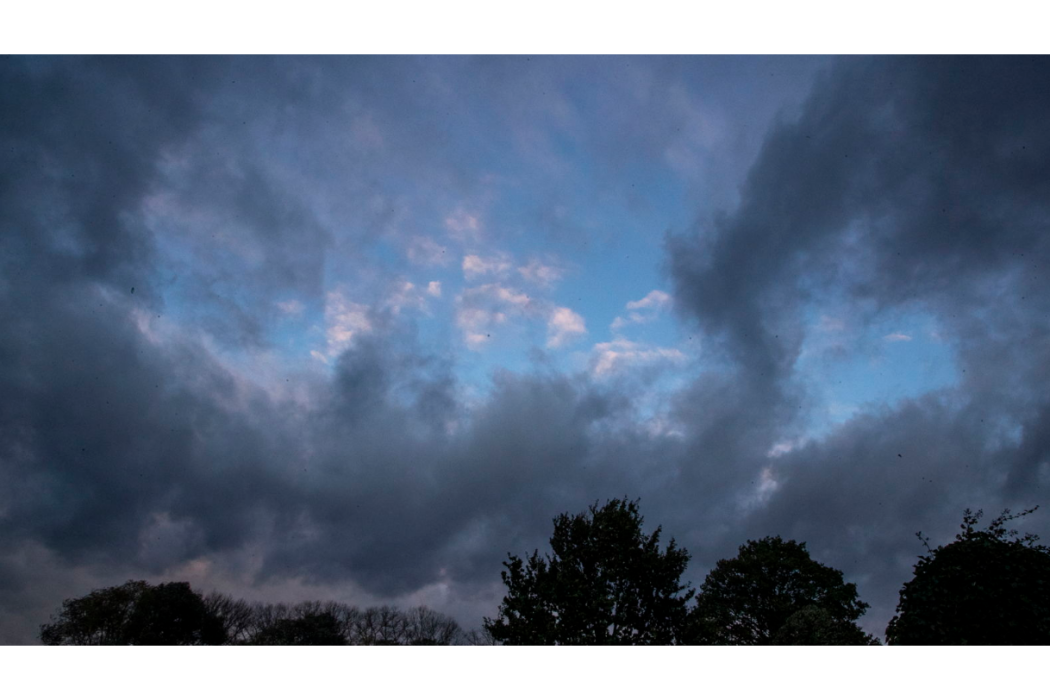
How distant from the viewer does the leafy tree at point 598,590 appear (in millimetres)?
28391

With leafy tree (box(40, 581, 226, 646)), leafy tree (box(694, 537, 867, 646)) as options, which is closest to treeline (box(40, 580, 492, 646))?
leafy tree (box(40, 581, 226, 646))

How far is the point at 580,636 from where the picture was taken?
27.9 m

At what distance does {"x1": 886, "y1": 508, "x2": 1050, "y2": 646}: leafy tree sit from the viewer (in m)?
14.3

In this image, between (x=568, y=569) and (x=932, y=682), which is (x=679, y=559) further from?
(x=932, y=682)

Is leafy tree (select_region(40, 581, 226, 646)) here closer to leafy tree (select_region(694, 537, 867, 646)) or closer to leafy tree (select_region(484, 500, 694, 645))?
leafy tree (select_region(484, 500, 694, 645))

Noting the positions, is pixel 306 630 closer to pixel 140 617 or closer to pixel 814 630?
pixel 140 617

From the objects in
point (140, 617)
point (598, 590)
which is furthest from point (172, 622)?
point (598, 590)

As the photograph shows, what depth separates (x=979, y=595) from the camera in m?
14.9

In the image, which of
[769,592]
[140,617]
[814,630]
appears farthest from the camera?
[140,617]

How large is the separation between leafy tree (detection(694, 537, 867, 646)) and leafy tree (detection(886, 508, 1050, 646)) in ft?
80.1

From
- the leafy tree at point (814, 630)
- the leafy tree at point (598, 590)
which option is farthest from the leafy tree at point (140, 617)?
the leafy tree at point (814, 630)

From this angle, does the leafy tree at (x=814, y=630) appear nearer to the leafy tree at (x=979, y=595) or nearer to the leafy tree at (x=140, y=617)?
the leafy tree at (x=979, y=595)

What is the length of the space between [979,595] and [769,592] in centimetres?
2822
